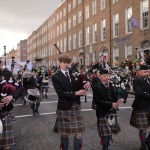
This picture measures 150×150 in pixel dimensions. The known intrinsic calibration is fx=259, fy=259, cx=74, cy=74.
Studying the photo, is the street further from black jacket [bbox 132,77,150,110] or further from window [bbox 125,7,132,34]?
window [bbox 125,7,132,34]

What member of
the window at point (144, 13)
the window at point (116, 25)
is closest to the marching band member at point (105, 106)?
the window at point (144, 13)

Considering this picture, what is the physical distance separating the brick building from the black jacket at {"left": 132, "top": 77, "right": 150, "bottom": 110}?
51.8 ft

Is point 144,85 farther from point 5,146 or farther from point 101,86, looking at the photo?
point 5,146

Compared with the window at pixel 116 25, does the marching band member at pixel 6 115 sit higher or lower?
lower

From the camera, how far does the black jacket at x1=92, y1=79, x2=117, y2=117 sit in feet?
15.7

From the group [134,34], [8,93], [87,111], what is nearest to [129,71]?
[134,34]

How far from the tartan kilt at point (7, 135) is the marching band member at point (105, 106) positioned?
5.25 feet

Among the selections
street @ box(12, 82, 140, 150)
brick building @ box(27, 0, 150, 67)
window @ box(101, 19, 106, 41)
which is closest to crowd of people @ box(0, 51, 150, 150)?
street @ box(12, 82, 140, 150)

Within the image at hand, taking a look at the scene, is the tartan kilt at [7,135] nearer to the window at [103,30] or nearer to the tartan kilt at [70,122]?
the tartan kilt at [70,122]

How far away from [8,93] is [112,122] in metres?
2.00

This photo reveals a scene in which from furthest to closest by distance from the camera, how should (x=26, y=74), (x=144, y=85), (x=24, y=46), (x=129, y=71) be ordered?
1. (x=24, y=46)
2. (x=129, y=71)
3. (x=26, y=74)
4. (x=144, y=85)

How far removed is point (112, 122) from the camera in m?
4.92

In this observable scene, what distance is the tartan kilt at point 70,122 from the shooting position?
4484mm

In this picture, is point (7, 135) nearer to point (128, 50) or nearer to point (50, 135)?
point (50, 135)
